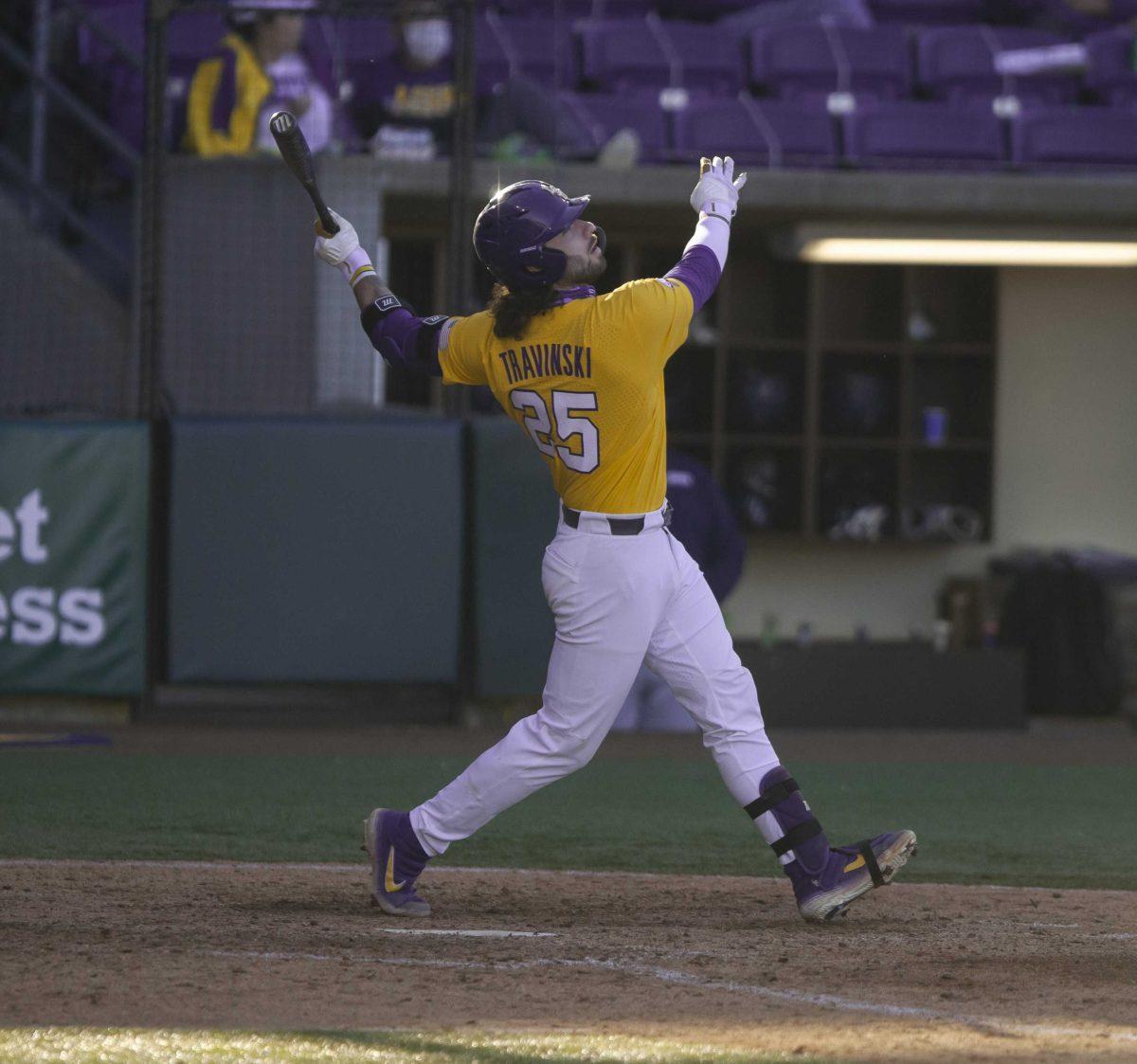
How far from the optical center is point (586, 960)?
4.10 m

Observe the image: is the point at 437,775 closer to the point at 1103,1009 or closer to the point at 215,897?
the point at 215,897

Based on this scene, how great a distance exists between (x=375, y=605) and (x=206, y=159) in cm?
273

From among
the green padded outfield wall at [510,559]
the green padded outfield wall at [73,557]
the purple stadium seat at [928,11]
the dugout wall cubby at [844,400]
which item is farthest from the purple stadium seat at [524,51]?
the green padded outfield wall at [73,557]

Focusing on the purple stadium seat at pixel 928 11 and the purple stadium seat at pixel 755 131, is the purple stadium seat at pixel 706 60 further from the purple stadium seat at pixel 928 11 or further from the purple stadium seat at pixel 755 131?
the purple stadium seat at pixel 928 11

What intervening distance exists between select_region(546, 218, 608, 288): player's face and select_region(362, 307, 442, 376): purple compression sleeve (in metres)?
0.41

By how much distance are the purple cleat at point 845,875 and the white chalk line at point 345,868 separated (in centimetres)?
86

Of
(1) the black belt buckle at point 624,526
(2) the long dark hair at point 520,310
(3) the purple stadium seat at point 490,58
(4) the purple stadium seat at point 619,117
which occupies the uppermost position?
(3) the purple stadium seat at point 490,58

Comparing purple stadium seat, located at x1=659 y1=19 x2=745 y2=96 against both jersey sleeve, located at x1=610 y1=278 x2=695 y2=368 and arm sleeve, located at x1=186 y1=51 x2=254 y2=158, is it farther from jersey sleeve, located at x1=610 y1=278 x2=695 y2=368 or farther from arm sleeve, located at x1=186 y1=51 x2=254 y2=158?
jersey sleeve, located at x1=610 y1=278 x2=695 y2=368

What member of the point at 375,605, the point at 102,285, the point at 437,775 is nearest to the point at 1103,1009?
the point at 437,775

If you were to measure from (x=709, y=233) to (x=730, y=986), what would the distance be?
1944mm

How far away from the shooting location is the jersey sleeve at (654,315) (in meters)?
4.44

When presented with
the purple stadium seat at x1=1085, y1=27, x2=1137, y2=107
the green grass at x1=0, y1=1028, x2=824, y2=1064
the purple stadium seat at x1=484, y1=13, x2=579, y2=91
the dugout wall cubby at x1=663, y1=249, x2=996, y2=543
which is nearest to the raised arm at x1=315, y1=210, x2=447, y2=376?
the green grass at x1=0, y1=1028, x2=824, y2=1064

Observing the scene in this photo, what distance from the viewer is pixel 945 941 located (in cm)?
442

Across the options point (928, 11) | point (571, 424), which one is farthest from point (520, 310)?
point (928, 11)
